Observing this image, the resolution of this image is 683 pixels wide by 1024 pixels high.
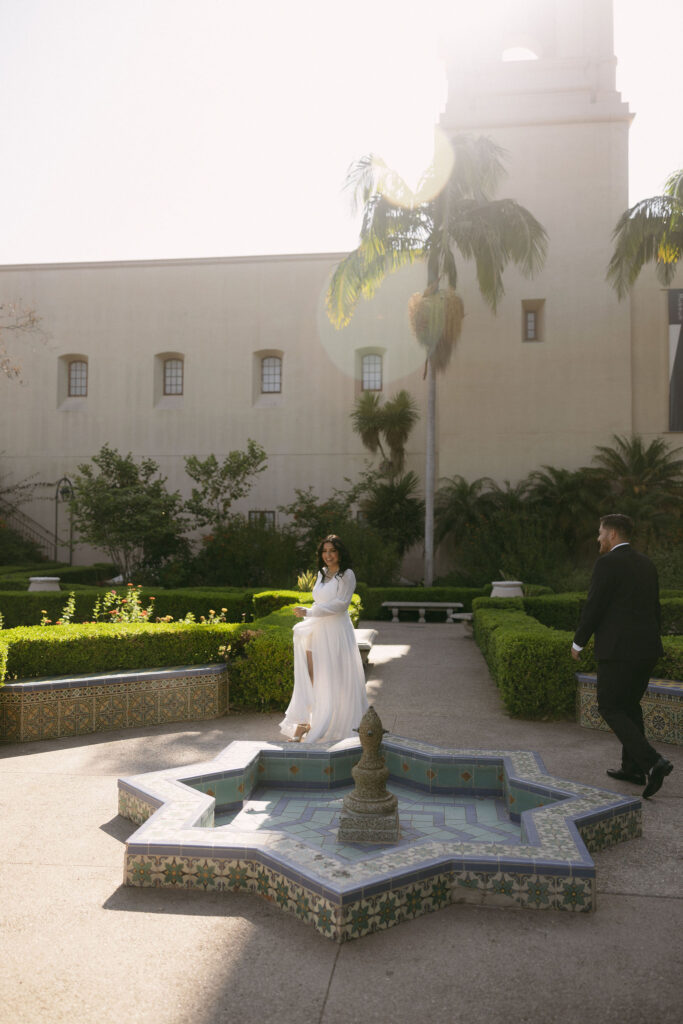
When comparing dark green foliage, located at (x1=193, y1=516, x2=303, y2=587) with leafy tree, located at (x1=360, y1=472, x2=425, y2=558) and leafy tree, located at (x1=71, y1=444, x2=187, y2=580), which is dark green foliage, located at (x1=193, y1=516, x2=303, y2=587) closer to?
leafy tree, located at (x1=71, y1=444, x2=187, y2=580)

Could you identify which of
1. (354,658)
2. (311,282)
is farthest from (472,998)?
(311,282)

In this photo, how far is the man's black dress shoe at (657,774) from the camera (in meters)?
4.43

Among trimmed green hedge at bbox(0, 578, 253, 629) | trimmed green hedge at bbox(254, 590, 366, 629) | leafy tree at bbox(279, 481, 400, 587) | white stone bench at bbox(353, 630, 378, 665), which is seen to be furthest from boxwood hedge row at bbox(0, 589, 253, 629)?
leafy tree at bbox(279, 481, 400, 587)

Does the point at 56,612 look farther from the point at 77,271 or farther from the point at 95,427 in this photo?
the point at 77,271

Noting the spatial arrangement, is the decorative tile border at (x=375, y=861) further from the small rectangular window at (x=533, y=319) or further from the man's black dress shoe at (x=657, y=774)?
the small rectangular window at (x=533, y=319)

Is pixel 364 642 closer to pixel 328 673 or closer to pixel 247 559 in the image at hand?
pixel 328 673

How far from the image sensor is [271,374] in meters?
22.0

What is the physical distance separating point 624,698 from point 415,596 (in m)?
11.4

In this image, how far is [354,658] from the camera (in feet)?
19.7

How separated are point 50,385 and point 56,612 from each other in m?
12.2

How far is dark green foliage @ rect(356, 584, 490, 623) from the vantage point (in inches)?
632

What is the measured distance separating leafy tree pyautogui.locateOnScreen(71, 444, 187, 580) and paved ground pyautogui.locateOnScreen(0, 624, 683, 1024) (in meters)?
13.1

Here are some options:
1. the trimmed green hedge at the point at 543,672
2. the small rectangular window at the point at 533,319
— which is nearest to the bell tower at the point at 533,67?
the small rectangular window at the point at 533,319

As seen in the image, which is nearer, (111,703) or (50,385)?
(111,703)
